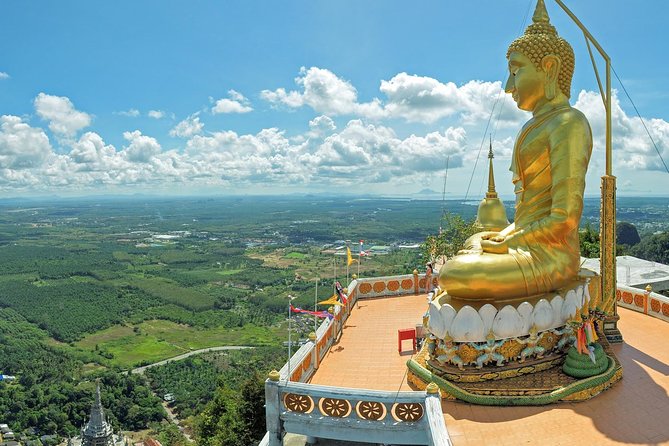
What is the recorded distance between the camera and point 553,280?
10.4 metres

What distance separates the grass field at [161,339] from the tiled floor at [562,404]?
64.6 m

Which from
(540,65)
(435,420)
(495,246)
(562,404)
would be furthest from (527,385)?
(540,65)

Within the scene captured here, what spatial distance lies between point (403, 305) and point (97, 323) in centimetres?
8241

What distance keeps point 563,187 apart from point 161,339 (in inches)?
Result: 3083

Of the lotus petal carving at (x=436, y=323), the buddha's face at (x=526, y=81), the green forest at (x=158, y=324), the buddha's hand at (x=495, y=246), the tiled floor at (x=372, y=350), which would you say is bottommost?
the green forest at (x=158, y=324)

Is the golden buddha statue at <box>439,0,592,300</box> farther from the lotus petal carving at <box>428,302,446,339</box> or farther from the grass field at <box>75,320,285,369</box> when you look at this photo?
the grass field at <box>75,320,285,369</box>

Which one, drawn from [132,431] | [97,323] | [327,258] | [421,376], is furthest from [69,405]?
[327,258]

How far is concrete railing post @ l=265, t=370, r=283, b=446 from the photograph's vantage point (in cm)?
872

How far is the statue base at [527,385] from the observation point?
9078mm

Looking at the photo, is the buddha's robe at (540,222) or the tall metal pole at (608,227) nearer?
the buddha's robe at (540,222)

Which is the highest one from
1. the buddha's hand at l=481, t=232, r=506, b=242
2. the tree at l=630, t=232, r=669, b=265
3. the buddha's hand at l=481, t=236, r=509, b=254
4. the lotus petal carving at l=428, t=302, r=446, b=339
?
the buddha's hand at l=481, t=232, r=506, b=242

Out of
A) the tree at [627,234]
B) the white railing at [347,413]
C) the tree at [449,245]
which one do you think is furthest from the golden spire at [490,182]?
the tree at [627,234]

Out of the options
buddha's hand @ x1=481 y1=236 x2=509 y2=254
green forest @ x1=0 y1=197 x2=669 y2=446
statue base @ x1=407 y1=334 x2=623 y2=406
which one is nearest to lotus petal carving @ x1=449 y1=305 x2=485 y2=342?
statue base @ x1=407 y1=334 x2=623 y2=406

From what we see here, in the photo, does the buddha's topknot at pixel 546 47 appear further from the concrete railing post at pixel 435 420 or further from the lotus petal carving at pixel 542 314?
the concrete railing post at pixel 435 420
